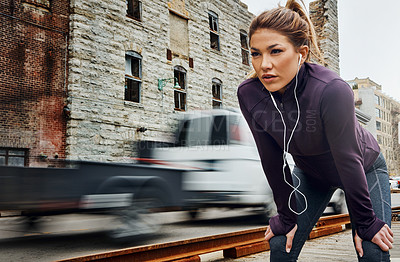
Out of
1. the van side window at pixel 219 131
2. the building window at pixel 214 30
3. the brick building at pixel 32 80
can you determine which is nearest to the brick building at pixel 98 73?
the brick building at pixel 32 80

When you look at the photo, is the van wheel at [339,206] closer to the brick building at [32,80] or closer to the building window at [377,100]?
the brick building at [32,80]

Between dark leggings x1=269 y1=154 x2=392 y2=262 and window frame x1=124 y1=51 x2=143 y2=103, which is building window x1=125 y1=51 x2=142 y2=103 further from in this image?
dark leggings x1=269 y1=154 x2=392 y2=262

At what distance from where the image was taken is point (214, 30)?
762 inches

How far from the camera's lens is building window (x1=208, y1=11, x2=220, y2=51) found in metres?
19.2

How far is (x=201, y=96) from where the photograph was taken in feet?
57.9

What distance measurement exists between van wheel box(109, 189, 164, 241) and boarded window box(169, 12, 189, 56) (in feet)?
38.2

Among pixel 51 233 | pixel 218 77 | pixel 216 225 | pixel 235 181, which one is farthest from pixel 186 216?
pixel 218 77

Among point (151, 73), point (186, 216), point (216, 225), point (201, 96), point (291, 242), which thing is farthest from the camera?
point (201, 96)

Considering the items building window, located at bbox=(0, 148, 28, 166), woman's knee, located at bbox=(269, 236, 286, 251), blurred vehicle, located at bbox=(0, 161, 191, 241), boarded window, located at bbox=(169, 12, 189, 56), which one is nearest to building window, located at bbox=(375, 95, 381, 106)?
boarded window, located at bbox=(169, 12, 189, 56)

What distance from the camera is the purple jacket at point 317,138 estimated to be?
1.66 m

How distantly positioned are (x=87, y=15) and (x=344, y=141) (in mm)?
13030

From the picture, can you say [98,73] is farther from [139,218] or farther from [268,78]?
[268,78]

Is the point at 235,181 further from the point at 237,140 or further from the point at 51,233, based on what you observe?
the point at 51,233

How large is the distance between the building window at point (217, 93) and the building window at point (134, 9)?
16.2 ft
